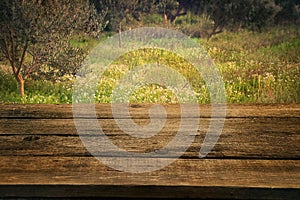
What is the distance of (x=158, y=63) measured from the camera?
874 centimetres

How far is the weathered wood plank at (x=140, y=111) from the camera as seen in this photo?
7.82ft

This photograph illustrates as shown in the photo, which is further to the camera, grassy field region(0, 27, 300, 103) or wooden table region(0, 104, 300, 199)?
grassy field region(0, 27, 300, 103)

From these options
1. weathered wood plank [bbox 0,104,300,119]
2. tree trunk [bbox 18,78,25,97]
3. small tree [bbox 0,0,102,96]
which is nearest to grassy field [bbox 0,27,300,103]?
tree trunk [bbox 18,78,25,97]

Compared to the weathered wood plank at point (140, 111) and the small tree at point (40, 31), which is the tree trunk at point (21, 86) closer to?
the small tree at point (40, 31)

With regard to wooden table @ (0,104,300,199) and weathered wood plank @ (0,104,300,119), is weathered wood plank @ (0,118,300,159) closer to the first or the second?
wooden table @ (0,104,300,199)

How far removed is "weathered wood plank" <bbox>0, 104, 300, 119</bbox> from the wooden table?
0.07ft

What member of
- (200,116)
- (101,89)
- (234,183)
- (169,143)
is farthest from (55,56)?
(234,183)

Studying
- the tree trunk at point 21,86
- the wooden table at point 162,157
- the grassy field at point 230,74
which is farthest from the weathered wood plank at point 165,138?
the tree trunk at point 21,86

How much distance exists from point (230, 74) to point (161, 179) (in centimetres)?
685

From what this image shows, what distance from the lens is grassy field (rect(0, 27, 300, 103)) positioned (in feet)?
22.7

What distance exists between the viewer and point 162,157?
1666 millimetres

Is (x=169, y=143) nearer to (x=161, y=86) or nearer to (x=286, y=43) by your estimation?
(x=161, y=86)

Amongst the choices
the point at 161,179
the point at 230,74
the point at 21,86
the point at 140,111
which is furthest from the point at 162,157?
the point at 230,74

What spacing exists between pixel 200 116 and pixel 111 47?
7.71 m
